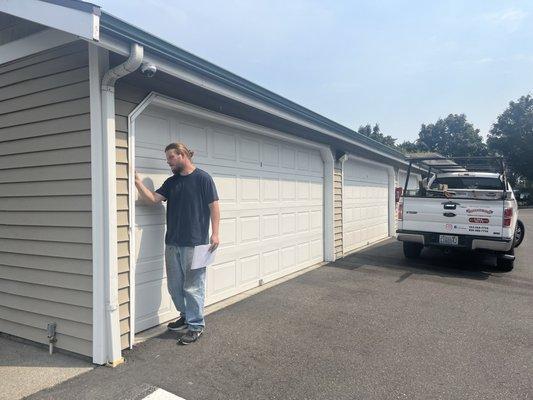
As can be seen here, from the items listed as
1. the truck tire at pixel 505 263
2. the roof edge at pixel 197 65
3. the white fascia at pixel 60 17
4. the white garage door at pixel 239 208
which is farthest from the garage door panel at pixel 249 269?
Answer: the truck tire at pixel 505 263

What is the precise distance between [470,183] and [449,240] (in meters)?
2.13

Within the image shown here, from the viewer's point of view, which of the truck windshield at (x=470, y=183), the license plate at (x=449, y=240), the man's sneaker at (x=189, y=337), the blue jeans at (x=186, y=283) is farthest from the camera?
the truck windshield at (x=470, y=183)

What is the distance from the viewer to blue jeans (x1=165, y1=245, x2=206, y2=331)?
4.02m

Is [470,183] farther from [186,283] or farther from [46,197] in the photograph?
[46,197]

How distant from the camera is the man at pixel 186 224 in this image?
13.1ft

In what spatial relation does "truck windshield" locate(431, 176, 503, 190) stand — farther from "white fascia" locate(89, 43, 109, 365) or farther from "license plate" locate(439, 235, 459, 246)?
"white fascia" locate(89, 43, 109, 365)

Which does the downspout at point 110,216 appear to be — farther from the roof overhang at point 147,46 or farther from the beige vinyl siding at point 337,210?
the beige vinyl siding at point 337,210

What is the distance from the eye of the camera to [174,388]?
10.1ft

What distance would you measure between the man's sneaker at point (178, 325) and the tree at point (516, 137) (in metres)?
46.0

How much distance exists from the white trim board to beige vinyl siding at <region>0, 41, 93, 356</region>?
0.39 meters

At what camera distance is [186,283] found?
4031mm

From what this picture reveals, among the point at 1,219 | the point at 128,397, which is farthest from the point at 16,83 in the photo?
the point at 128,397

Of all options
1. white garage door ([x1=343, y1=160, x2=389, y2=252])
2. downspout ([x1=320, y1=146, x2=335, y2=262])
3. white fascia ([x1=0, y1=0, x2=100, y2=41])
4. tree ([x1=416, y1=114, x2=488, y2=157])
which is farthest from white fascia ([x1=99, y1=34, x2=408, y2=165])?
tree ([x1=416, y1=114, x2=488, y2=157])

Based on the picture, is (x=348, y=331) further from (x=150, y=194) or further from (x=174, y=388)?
(x=150, y=194)
